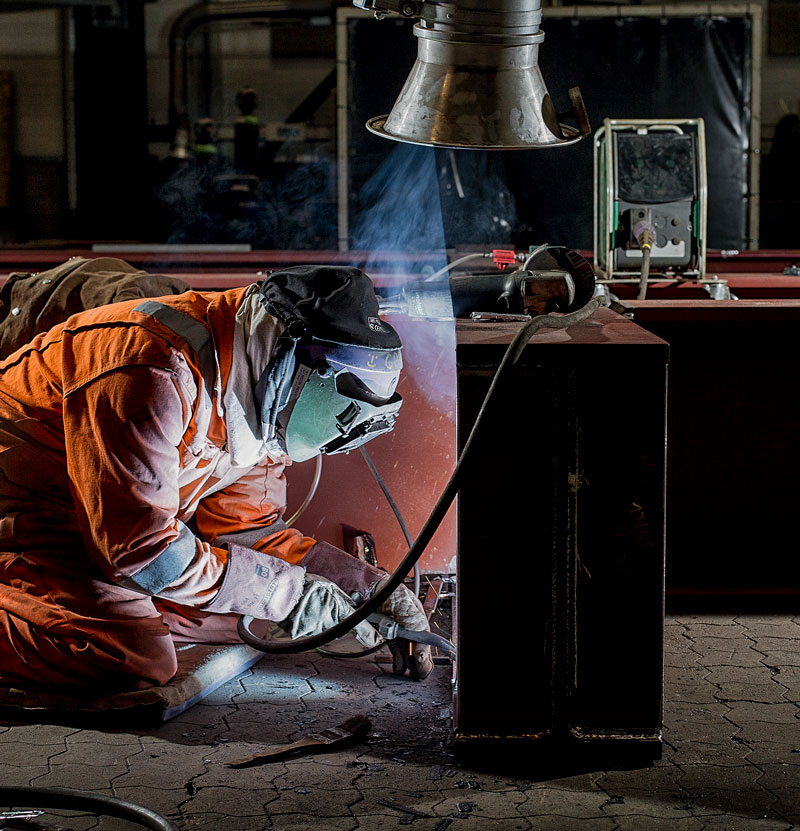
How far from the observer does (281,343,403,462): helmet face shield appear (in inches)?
99.9

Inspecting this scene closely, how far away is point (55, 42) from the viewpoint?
9.59m

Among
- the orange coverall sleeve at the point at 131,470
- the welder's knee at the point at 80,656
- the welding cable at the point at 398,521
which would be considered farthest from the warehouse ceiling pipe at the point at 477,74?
the welder's knee at the point at 80,656

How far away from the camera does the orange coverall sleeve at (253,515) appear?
3.01 m

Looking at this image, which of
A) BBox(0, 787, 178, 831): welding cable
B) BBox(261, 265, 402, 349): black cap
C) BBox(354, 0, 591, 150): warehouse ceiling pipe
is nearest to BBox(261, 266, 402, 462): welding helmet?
BBox(261, 265, 402, 349): black cap

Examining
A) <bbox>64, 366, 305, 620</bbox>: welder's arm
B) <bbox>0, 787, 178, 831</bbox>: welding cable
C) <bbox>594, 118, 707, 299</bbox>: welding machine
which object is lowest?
<bbox>0, 787, 178, 831</bbox>: welding cable

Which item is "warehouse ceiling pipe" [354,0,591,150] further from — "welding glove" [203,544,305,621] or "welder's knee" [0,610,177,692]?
"welder's knee" [0,610,177,692]

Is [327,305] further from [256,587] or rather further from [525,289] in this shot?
[256,587]

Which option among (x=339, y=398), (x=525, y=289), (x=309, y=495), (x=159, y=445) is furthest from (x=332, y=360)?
(x=309, y=495)

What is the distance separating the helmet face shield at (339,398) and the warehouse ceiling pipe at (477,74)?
51 centimetres

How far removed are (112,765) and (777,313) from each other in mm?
2300

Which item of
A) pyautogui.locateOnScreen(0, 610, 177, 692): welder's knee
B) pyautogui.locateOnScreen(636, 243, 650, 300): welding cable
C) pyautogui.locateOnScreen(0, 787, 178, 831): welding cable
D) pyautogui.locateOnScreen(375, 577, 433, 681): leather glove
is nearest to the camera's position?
A: pyautogui.locateOnScreen(0, 787, 178, 831): welding cable

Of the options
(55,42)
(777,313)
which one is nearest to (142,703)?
(777,313)

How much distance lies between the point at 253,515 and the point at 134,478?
632 millimetres

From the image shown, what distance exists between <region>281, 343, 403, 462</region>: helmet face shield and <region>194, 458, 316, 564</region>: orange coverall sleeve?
41 centimetres
